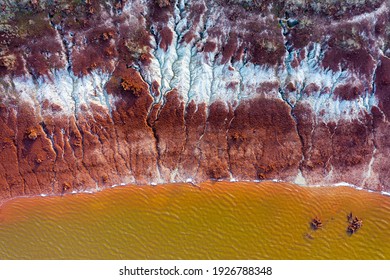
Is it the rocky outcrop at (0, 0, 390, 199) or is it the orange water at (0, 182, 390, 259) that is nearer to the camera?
the rocky outcrop at (0, 0, 390, 199)

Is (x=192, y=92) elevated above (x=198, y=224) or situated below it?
above

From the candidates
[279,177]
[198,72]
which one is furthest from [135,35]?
[279,177]

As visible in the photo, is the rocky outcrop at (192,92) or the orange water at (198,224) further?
the orange water at (198,224)

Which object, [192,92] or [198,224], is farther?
[198,224]

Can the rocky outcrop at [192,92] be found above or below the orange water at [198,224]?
above
